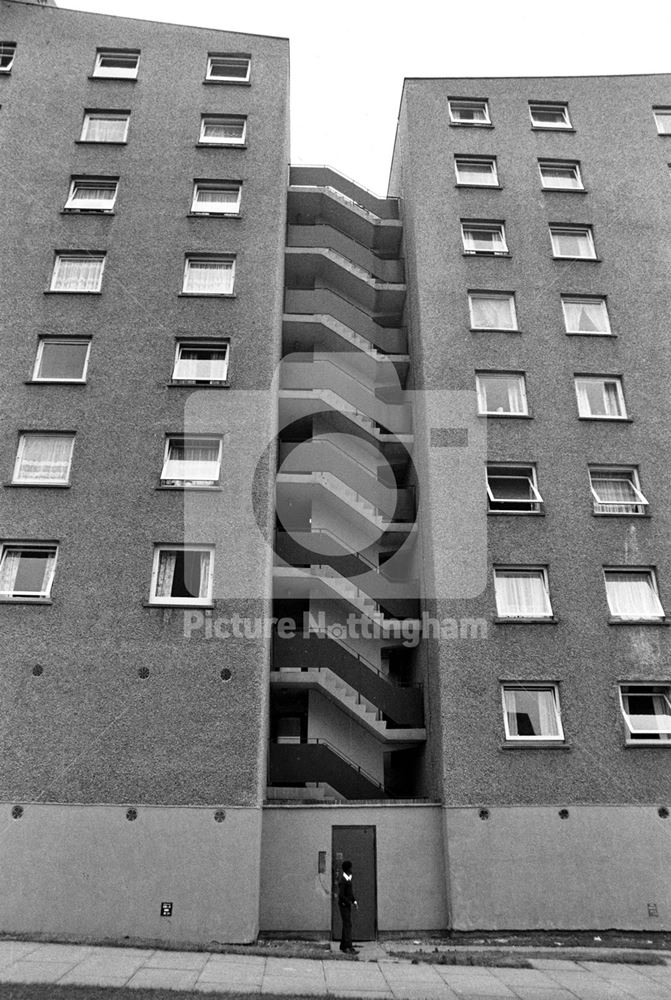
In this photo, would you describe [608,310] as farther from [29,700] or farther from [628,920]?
[29,700]

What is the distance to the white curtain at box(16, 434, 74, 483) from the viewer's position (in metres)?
19.6

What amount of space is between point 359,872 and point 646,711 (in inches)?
329

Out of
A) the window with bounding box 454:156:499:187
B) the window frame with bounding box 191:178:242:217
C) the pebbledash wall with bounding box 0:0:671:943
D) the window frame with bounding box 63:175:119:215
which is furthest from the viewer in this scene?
the window with bounding box 454:156:499:187

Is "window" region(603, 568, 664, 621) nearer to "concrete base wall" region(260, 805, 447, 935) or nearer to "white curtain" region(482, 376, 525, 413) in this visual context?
"white curtain" region(482, 376, 525, 413)

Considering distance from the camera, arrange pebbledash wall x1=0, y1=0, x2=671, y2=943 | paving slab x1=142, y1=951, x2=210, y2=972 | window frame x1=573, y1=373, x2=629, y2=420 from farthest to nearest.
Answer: window frame x1=573, y1=373, x2=629, y2=420 < pebbledash wall x1=0, y1=0, x2=671, y2=943 < paving slab x1=142, y1=951, x2=210, y2=972

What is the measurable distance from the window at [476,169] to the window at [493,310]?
18.4 feet

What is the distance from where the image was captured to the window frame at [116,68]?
2673cm

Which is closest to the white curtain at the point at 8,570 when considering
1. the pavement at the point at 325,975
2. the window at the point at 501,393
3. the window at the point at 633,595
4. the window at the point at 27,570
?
the window at the point at 27,570

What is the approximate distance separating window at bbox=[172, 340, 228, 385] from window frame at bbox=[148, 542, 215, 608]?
507 centimetres

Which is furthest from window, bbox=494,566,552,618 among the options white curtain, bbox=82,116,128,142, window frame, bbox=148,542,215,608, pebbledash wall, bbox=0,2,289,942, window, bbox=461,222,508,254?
white curtain, bbox=82,116,128,142

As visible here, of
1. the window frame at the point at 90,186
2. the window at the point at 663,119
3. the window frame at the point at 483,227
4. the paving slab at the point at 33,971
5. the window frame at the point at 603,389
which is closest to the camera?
the paving slab at the point at 33,971

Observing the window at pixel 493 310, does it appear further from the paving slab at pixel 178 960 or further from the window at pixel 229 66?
the paving slab at pixel 178 960

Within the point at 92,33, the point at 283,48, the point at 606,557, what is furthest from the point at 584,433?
the point at 92,33

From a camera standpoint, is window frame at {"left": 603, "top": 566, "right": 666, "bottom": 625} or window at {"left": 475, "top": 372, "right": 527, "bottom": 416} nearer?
window frame at {"left": 603, "top": 566, "right": 666, "bottom": 625}
